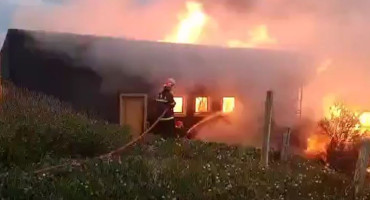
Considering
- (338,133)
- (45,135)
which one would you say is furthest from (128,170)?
(338,133)

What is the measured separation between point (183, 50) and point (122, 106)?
2636 mm

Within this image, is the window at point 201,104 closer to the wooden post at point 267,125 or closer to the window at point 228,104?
the window at point 228,104

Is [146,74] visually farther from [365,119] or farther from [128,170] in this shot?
[128,170]

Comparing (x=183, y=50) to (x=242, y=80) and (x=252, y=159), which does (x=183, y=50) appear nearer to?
(x=242, y=80)

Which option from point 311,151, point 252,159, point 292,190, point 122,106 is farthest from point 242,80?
point 292,190

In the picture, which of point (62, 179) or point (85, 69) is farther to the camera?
point (85, 69)

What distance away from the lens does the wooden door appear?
54.2 feet

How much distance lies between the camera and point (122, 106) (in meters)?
16.5

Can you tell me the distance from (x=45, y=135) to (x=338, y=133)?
11.9m

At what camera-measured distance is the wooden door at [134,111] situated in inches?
651

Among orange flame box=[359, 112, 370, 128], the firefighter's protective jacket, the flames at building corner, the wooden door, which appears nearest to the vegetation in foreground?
the firefighter's protective jacket

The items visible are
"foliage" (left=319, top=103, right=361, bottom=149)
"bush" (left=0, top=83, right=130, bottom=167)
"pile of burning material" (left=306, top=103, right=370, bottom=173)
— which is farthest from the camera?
"foliage" (left=319, top=103, right=361, bottom=149)

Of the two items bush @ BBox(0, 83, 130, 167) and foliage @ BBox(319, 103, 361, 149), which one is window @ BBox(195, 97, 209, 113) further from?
bush @ BBox(0, 83, 130, 167)

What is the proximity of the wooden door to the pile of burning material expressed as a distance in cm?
537
